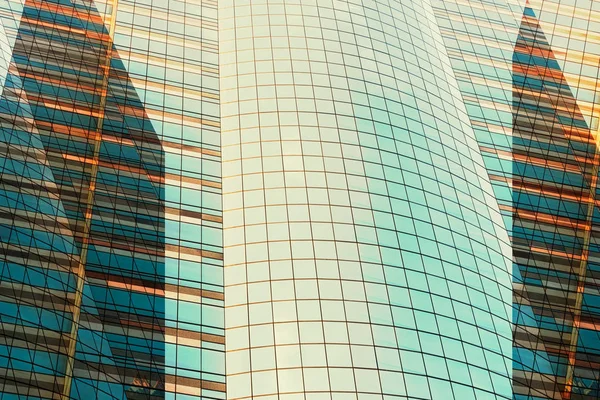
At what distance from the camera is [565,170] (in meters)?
71.7

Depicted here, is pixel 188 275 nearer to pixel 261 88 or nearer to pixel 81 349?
pixel 81 349

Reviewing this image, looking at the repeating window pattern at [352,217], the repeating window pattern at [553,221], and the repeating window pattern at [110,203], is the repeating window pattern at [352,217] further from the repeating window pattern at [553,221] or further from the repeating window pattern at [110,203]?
the repeating window pattern at [553,221]

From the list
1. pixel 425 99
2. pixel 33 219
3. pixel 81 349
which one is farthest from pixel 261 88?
pixel 81 349

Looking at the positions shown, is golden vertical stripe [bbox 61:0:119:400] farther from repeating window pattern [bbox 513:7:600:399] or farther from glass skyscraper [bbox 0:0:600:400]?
repeating window pattern [bbox 513:7:600:399]

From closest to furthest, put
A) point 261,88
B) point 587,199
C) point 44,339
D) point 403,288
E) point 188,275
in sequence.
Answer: point 44,339, point 403,288, point 188,275, point 261,88, point 587,199

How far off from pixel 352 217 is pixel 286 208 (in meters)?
4.33

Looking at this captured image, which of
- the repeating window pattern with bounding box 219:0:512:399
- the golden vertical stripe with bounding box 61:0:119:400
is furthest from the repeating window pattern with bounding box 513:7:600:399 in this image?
the golden vertical stripe with bounding box 61:0:119:400

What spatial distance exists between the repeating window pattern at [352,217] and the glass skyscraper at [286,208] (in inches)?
6.3

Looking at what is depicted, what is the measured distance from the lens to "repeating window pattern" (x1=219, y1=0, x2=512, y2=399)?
50.0m

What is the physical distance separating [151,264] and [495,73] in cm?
3812

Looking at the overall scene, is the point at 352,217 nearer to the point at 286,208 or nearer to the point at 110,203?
the point at 286,208

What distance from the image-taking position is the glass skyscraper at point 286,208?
166ft

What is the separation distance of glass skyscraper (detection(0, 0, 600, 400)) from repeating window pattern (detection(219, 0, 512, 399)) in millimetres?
159

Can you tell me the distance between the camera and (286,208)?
5672 cm
